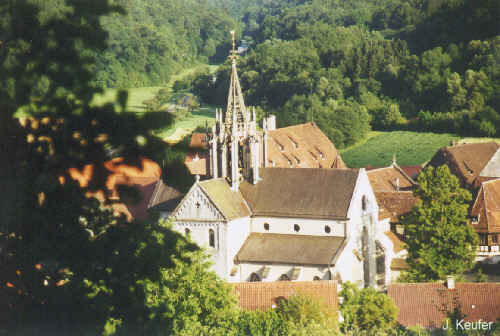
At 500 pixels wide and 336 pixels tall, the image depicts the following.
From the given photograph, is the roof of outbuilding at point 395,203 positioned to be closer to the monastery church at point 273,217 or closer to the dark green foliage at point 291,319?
the monastery church at point 273,217

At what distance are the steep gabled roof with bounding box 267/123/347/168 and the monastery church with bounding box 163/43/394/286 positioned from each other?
51.2ft

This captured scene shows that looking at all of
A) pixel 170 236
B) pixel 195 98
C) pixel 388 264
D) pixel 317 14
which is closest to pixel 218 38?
pixel 317 14

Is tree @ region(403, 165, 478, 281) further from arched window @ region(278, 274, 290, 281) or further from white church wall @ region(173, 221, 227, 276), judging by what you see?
white church wall @ region(173, 221, 227, 276)

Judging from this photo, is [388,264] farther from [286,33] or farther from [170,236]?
[286,33]

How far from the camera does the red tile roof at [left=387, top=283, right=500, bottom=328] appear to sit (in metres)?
31.8

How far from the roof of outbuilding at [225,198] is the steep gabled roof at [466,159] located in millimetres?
27407

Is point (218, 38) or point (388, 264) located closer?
point (388, 264)

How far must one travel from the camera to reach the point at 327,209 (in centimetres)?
4009

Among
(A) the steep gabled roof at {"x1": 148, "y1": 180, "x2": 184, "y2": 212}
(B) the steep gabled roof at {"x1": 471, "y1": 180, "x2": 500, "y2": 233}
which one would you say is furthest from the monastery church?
(B) the steep gabled roof at {"x1": 471, "y1": 180, "x2": 500, "y2": 233}

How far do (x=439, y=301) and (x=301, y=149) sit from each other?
29.2 meters

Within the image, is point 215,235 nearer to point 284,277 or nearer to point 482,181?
point 284,277

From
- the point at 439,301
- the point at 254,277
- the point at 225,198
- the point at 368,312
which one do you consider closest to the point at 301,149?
the point at 225,198

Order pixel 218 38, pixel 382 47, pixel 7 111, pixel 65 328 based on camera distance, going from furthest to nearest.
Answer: pixel 218 38, pixel 382 47, pixel 65 328, pixel 7 111

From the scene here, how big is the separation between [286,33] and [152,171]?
Answer: 527 feet
